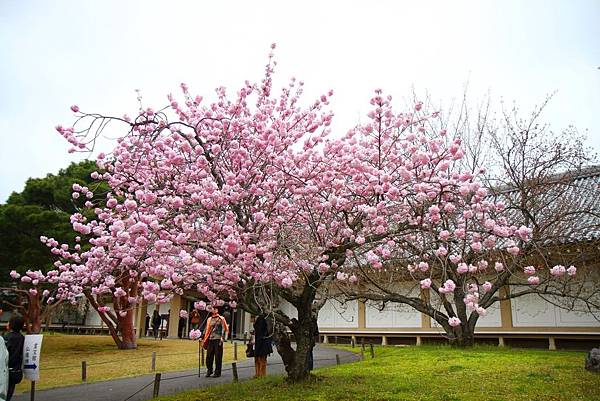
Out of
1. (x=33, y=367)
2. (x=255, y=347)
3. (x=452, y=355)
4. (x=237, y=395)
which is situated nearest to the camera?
(x=33, y=367)

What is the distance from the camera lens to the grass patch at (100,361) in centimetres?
1056

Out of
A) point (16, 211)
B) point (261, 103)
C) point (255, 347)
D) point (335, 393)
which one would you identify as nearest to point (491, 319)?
point (255, 347)

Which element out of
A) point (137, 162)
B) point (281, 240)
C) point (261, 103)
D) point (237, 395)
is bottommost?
point (237, 395)

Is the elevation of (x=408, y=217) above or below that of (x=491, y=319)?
above

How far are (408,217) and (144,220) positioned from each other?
3747mm

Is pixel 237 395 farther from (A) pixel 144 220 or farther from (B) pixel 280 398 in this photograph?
(A) pixel 144 220

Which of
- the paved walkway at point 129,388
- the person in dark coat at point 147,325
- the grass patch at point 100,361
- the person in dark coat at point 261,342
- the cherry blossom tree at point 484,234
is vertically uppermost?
the cherry blossom tree at point 484,234

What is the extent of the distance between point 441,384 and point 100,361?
10.5 metres

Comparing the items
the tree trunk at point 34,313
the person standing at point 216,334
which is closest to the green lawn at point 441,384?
the person standing at point 216,334

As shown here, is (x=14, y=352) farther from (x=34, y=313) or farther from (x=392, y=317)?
(x=392, y=317)

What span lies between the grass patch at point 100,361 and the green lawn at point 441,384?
4385mm

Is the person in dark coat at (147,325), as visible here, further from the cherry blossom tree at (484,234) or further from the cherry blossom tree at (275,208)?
the cherry blossom tree at (275,208)

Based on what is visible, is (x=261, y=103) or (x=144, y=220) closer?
(x=144, y=220)

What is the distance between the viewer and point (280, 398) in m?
6.28
